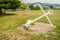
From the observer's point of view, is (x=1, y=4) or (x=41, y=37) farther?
(x=1, y=4)

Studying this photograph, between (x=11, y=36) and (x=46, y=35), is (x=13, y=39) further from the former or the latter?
(x=46, y=35)

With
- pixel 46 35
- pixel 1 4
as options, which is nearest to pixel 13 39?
pixel 46 35

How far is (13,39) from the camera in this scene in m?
8.57

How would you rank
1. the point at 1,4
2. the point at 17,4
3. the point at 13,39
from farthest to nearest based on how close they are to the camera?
the point at 17,4
the point at 1,4
the point at 13,39

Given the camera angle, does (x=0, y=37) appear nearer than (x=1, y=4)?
Yes

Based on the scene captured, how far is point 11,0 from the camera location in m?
21.9

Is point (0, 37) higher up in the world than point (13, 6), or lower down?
higher up

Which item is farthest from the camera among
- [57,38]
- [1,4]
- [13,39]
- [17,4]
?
[17,4]

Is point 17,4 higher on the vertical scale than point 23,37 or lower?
lower

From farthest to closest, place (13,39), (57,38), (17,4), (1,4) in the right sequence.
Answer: (17,4), (1,4), (57,38), (13,39)

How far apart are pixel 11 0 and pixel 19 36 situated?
13180 millimetres

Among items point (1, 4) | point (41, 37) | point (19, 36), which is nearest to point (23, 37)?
point (19, 36)

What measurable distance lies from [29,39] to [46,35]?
48.6 inches

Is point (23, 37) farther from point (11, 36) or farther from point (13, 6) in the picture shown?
point (13, 6)
